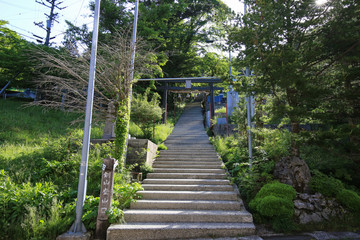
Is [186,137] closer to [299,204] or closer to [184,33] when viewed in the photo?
[299,204]

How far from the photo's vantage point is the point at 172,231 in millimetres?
4836

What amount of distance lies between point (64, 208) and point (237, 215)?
4315 millimetres

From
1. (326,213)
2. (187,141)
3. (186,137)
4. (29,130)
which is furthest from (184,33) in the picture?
(326,213)

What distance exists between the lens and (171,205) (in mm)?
5926

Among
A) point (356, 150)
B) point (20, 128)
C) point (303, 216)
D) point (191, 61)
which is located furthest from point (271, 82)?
point (191, 61)

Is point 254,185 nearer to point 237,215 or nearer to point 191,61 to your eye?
point 237,215

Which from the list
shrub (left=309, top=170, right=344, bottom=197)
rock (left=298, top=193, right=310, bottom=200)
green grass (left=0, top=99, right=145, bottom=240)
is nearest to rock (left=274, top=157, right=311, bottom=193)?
shrub (left=309, top=170, right=344, bottom=197)

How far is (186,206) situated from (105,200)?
2.26m

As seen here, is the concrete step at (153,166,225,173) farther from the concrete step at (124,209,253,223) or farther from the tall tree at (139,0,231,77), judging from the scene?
the tall tree at (139,0,231,77)

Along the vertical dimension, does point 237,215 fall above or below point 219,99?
below

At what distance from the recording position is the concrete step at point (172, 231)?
4.75m

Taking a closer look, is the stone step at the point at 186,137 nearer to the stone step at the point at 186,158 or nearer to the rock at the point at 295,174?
the stone step at the point at 186,158

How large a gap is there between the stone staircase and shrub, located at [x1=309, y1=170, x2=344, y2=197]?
2.11 metres

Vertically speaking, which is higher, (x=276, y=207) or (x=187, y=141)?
(x=187, y=141)
